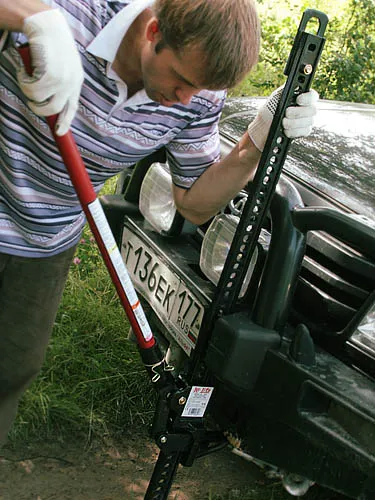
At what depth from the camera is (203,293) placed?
217 cm

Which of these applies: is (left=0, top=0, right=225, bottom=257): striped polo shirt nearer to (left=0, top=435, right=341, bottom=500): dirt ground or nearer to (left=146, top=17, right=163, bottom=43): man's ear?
(left=146, top=17, right=163, bottom=43): man's ear

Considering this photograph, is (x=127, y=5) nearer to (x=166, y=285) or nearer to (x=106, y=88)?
(x=106, y=88)

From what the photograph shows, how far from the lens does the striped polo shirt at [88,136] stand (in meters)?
1.80

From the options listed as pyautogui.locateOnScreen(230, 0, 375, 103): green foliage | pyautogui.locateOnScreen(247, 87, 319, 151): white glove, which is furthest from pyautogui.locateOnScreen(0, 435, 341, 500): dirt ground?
pyautogui.locateOnScreen(230, 0, 375, 103): green foliage

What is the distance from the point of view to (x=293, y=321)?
2156mm

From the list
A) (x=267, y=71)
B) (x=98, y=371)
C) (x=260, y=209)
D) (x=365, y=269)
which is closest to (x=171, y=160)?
(x=260, y=209)

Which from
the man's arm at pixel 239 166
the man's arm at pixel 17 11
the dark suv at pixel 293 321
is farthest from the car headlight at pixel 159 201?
the man's arm at pixel 17 11

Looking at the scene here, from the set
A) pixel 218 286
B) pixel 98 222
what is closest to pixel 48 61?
pixel 98 222

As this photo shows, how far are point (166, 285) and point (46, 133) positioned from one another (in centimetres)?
71

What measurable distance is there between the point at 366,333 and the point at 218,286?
0.42 meters

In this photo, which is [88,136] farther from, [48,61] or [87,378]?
[87,378]

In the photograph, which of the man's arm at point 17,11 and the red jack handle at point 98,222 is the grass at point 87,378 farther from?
the man's arm at point 17,11

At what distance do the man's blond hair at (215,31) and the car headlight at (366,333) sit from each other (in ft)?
2.46

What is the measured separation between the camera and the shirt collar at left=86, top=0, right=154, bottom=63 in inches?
69.9
